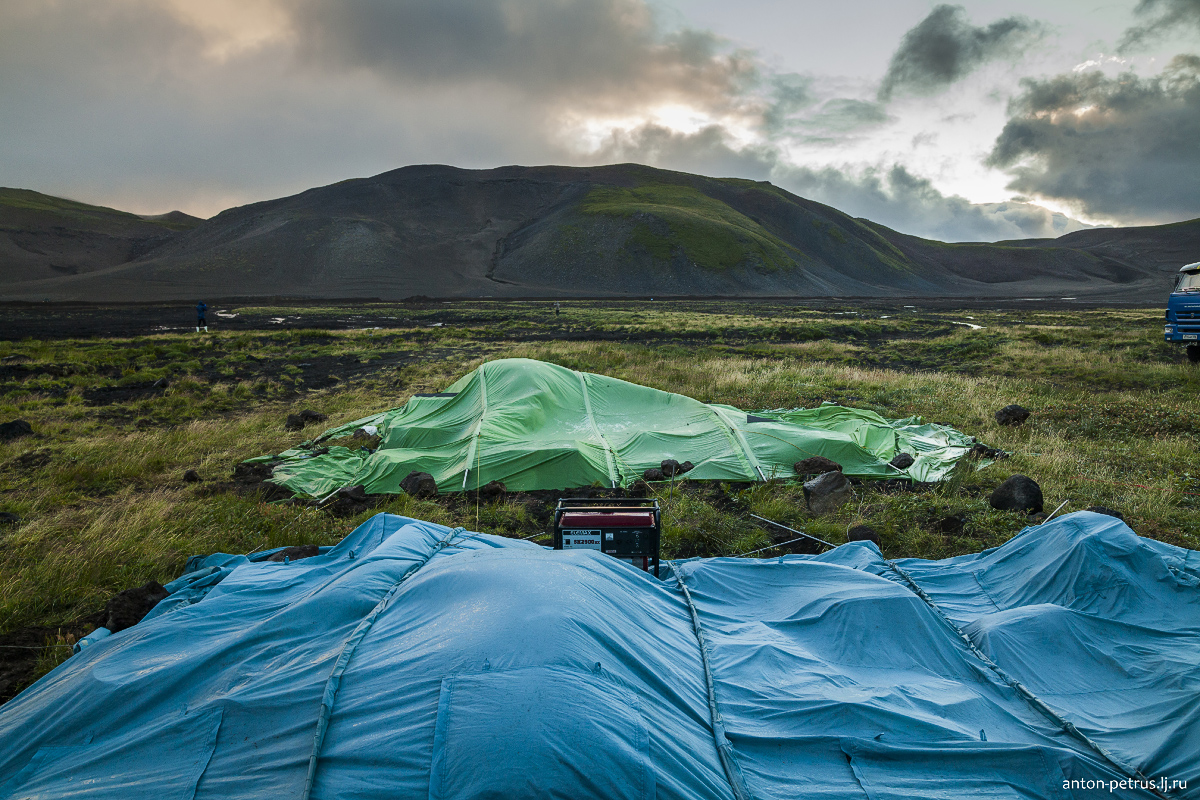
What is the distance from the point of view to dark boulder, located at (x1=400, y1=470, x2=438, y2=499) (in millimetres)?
9156

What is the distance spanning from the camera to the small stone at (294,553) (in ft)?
21.0

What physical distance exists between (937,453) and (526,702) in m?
9.93

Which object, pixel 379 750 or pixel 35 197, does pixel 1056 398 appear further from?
pixel 35 197

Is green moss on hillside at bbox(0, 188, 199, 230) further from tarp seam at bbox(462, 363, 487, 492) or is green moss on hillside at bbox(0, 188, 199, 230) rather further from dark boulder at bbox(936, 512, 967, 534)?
dark boulder at bbox(936, 512, 967, 534)

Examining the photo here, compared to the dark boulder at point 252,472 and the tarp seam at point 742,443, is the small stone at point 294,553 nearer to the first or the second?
the dark boulder at point 252,472

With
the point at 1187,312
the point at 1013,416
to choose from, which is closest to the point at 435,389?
Answer: the point at 1013,416

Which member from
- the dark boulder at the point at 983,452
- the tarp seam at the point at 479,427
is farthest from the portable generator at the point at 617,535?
the dark boulder at the point at 983,452

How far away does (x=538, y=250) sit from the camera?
13025 cm

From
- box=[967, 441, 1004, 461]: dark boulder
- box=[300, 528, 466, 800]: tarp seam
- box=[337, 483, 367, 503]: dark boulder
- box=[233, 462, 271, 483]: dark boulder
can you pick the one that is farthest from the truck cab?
box=[233, 462, 271, 483]: dark boulder

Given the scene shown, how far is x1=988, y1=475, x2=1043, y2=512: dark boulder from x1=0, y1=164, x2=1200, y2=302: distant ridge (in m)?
97.0

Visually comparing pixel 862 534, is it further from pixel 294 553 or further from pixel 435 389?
pixel 435 389

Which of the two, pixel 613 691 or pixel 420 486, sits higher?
pixel 613 691

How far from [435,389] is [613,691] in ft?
49.7

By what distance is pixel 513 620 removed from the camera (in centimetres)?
326
